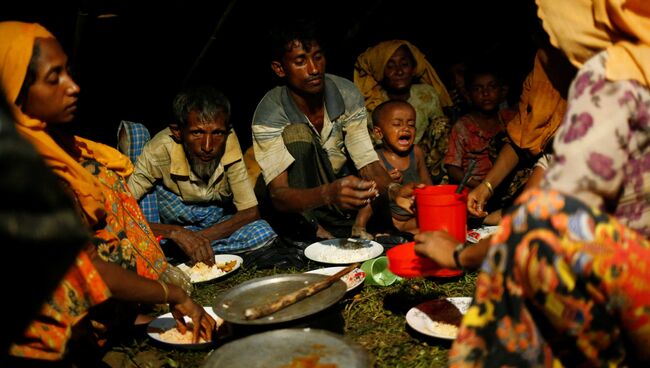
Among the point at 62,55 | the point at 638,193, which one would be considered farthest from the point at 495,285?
the point at 62,55

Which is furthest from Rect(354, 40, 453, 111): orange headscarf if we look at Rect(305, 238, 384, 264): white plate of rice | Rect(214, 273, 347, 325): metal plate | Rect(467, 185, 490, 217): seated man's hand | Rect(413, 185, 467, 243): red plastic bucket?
Rect(214, 273, 347, 325): metal plate

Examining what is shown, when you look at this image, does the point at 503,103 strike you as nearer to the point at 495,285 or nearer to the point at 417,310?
the point at 417,310

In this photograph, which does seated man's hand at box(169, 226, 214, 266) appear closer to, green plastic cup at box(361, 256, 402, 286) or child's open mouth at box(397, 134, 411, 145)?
green plastic cup at box(361, 256, 402, 286)

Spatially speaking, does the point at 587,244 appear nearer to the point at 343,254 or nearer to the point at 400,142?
the point at 343,254

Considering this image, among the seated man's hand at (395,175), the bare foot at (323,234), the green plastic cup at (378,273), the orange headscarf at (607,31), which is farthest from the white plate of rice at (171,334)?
the seated man's hand at (395,175)

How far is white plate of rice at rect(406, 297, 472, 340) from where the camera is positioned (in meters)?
2.51

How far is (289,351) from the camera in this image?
2.06 meters

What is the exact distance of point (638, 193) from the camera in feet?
5.32

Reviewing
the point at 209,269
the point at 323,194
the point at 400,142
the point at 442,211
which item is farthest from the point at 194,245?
the point at 400,142

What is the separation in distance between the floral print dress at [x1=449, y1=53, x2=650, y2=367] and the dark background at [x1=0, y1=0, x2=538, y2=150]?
3.77 m

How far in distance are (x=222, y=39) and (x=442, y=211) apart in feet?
13.9

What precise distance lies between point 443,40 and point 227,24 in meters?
3.58

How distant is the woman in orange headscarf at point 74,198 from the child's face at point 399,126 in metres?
2.53

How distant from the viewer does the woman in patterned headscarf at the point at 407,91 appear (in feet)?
17.8
